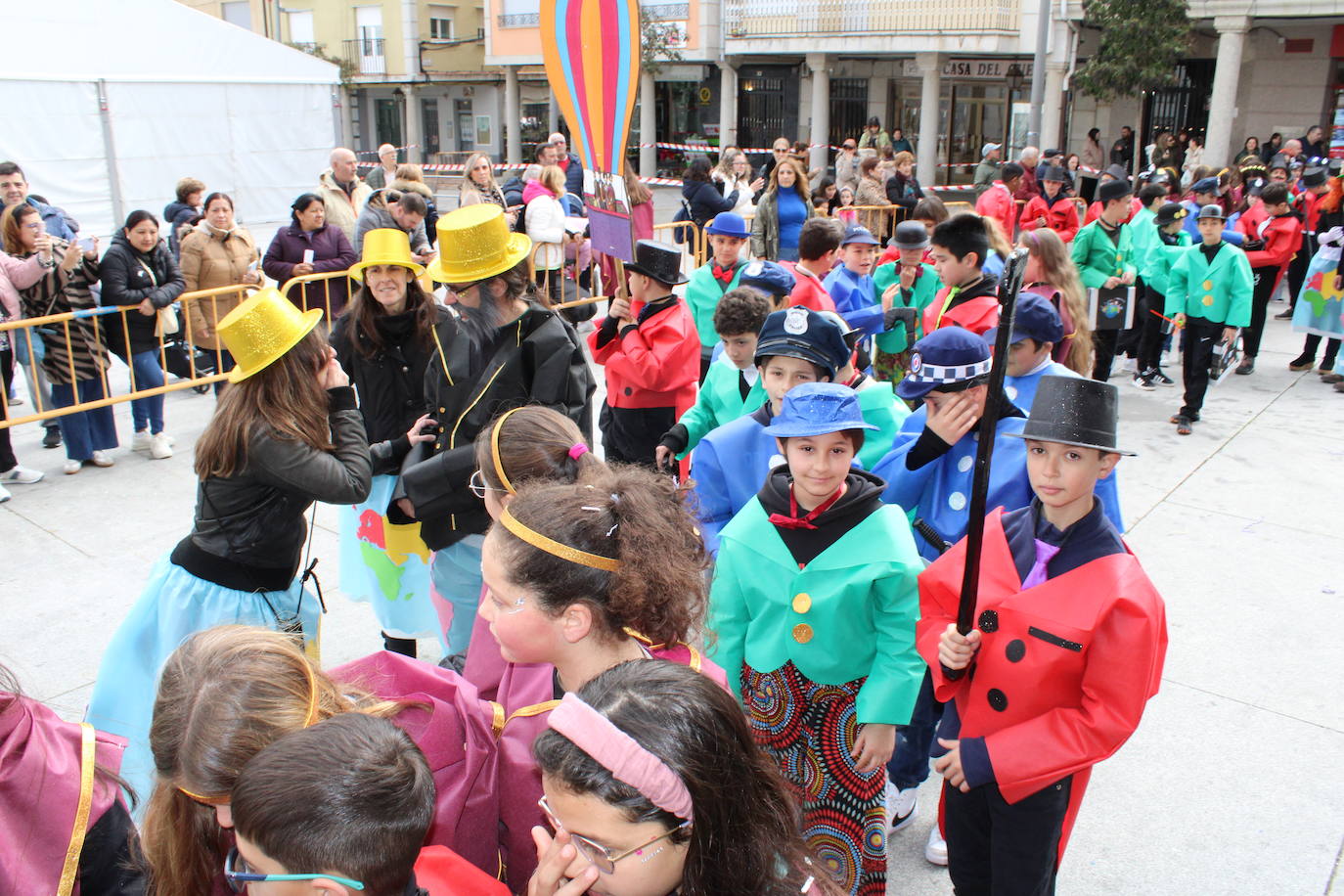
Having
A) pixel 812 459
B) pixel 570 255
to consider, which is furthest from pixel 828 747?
pixel 570 255

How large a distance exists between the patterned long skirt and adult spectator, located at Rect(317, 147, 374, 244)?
7.63m

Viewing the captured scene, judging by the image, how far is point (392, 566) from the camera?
434cm

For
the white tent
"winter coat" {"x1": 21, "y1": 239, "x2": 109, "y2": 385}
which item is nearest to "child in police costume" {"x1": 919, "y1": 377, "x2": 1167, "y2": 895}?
"winter coat" {"x1": 21, "y1": 239, "x2": 109, "y2": 385}

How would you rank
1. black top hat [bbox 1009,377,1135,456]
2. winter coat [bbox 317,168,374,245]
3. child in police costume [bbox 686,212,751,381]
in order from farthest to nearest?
winter coat [bbox 317,168,374,245], child in police costume [bbox 686,212,751,381], black top hat [bbox 1009,377,1135,456]

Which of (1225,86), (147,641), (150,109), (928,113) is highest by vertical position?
(1225,86)

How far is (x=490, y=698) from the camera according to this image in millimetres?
2482

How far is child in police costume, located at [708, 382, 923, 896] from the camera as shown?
277 centimetres

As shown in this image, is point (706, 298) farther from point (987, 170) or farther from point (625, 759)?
point (987, 170)

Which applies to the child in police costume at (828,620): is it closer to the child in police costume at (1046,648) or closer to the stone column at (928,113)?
the child in police costume at (1046,648)

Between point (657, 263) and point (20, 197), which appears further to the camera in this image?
point (20, 197)

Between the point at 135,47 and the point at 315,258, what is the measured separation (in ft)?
28.5

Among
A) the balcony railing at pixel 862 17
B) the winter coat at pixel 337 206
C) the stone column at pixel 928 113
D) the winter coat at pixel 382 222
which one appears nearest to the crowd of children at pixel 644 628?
the winter coat at pixel 382 222

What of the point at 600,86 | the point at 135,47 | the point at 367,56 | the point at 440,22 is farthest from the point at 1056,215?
the point at 367,56

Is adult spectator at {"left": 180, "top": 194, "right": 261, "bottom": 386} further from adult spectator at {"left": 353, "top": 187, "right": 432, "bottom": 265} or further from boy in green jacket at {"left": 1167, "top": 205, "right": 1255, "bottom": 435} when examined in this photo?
boy in green jacket at {"left": 1167, "top": 205, "right": 1255, "bottom": 435}
